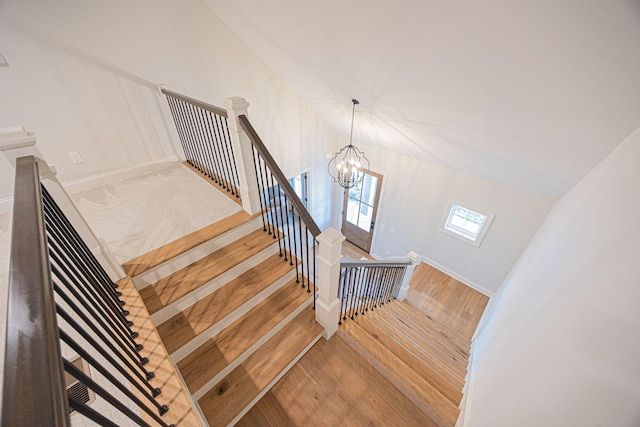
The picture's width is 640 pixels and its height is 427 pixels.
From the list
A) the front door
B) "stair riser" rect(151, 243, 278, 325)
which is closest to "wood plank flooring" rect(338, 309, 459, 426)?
"stair riser" rect(151, 243, 278, 325)

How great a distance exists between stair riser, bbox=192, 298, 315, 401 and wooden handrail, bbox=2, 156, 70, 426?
1395 mm

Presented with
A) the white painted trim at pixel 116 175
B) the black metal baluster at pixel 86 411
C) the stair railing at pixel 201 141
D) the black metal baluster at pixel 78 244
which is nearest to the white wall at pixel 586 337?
the black metal baluster at pixel 86 411

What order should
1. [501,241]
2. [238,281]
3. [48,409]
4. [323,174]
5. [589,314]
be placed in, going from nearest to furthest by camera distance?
[48,409], [589,314], [238,281], [501,241], [323,174]

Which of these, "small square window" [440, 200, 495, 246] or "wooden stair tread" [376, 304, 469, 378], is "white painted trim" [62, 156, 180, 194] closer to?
"wooden stair tread" [376, 304, 469, 378]

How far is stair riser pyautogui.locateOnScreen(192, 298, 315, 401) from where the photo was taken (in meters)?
1.65

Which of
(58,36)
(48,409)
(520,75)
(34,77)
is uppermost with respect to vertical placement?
(58,36)

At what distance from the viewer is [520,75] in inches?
68.6

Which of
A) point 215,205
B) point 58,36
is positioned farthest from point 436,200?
point 58,36

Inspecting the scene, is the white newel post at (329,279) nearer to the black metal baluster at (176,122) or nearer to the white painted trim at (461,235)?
the black metal baluster at (176,122)

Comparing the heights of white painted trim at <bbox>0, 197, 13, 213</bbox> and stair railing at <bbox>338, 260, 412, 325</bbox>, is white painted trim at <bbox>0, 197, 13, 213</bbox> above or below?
above

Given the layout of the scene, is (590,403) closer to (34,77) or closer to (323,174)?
(34,77)

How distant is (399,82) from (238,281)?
8.15 ft

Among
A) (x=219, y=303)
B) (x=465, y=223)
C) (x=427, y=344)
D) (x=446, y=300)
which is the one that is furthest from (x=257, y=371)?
(x=465, y=223)

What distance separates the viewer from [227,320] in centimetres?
A: 195
